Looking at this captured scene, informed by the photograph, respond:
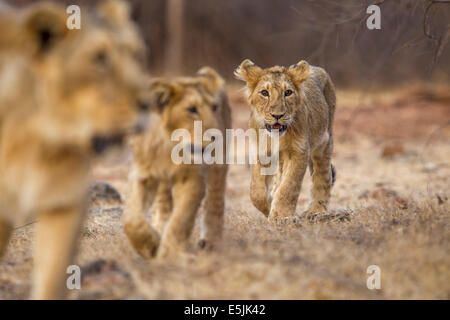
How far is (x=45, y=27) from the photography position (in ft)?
10.2

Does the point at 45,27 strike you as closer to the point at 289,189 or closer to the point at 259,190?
the point at 289,189

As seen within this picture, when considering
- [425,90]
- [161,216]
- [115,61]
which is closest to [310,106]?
[161,216]

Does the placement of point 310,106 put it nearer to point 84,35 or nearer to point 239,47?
point 84,35

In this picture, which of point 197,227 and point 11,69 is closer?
point 11,69

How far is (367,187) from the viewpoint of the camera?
10039 mm

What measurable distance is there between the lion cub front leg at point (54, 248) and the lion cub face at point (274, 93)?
3415 millimetres

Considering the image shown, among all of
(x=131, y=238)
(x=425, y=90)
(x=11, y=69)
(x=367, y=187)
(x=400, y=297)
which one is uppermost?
(x=425, y=90)

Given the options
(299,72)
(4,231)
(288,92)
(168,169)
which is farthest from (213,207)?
(299,72)

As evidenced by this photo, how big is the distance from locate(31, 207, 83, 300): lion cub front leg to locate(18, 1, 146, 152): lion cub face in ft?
1.84

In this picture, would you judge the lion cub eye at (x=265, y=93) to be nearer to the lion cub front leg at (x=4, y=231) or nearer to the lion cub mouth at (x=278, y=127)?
the lion cub mouth at (x=278, y=127)

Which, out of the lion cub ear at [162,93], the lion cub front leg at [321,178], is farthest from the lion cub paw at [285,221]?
the lion cub ear at [162,93]

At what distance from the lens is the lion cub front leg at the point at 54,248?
3525mm

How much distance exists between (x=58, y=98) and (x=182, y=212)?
1.63 m

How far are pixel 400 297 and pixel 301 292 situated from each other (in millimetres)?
604
